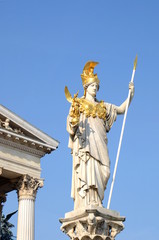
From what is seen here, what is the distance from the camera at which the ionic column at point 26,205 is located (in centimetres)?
3762

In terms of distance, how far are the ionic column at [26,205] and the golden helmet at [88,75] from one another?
26928 millimetres

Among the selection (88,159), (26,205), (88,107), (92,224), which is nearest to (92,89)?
(88,107)

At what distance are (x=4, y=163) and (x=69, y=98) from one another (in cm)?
2857

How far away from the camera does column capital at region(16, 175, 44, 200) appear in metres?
39.2

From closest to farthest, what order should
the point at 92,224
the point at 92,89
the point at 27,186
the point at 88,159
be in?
the point at 92,224, the point at 88,159, the point at 92,89, the point at 27,186

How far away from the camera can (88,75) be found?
11.8 meters

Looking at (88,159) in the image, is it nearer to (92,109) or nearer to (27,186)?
(92,109)

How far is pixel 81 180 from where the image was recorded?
34.0 feet

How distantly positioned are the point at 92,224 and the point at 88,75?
3259 millimetres

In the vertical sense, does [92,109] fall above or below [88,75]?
below

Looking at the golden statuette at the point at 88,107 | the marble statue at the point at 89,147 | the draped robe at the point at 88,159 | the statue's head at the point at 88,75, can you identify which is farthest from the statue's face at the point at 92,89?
the draped robe at the point at 88,159

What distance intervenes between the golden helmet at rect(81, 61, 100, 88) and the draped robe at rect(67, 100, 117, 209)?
974mm

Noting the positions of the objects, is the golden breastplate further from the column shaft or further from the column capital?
the column capital

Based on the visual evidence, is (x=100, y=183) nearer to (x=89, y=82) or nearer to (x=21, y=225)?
(x=89, y=82)
